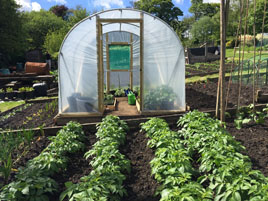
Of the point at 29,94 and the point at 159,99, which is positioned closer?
the point at 159,99

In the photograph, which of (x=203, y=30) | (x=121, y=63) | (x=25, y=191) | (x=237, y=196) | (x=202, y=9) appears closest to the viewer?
(x=237, y=196)

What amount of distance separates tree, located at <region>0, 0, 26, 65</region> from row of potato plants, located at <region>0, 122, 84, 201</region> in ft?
61.4

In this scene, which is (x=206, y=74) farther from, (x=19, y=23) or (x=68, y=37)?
(x=19, y=23)

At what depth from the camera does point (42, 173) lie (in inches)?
115

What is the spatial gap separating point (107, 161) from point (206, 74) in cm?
987

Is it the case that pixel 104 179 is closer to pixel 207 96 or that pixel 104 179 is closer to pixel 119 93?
pixel 207 96

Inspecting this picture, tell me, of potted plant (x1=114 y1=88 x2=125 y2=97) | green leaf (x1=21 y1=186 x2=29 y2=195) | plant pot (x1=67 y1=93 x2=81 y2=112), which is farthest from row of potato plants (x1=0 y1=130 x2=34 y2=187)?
potted plant (x1=114 y1=88 x2=125 y2=97)

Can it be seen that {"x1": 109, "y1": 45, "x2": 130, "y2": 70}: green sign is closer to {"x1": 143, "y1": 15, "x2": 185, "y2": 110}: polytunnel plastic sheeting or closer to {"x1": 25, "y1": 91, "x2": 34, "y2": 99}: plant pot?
{"x1": 143, "y1": 15, "x2": 185, "y2": 110}: polytunnel plastic sheeting

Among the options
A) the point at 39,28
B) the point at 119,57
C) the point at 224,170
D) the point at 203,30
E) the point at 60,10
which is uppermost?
the point at 60,10

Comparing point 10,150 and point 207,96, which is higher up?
point 207,96

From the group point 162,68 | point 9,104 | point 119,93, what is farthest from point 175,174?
point 9,104

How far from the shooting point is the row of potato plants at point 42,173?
8.02 feet

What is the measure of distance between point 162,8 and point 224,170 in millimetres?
53382

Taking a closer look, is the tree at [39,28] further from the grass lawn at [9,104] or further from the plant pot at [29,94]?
the grass lawn at [9,104]
